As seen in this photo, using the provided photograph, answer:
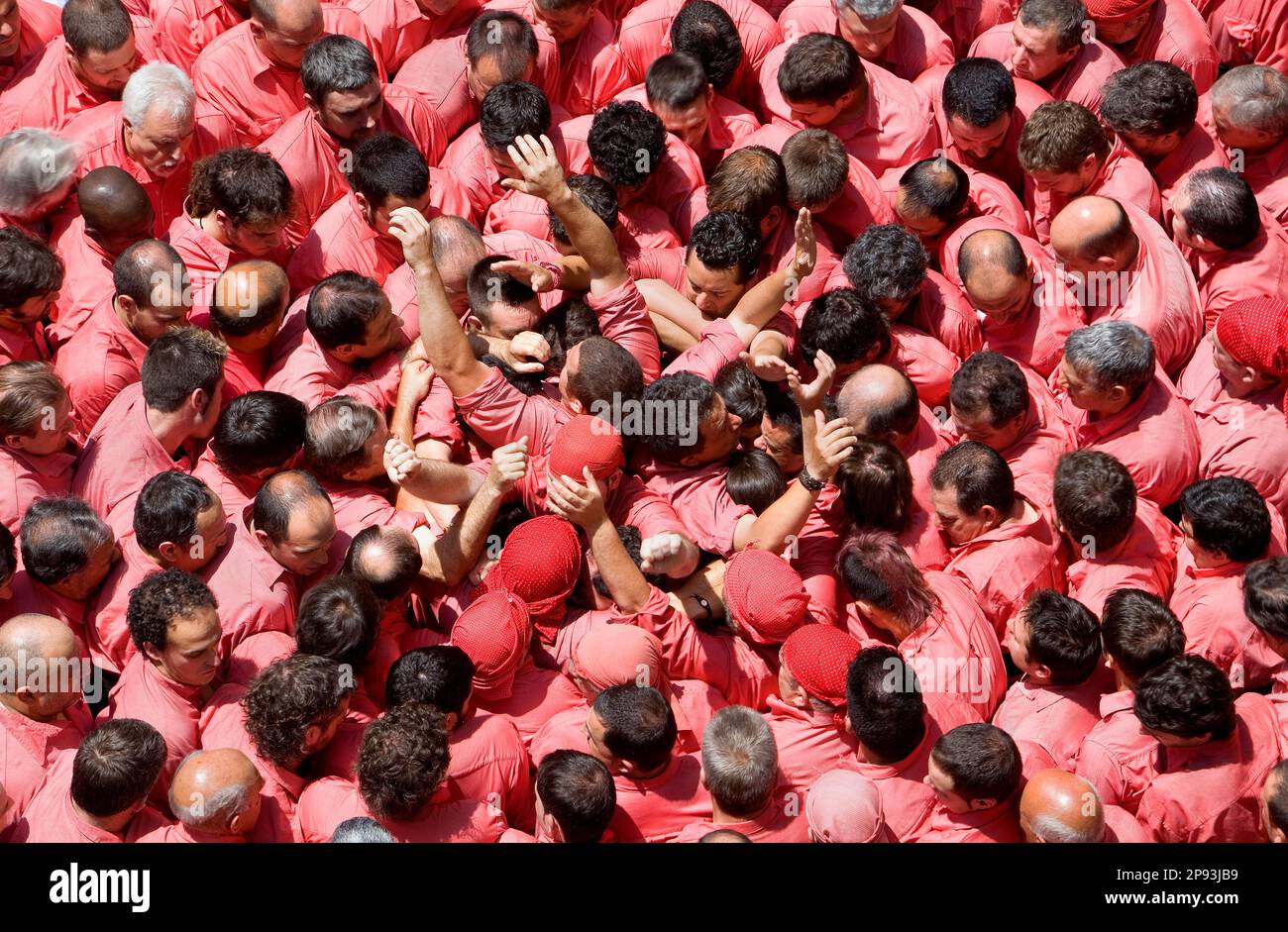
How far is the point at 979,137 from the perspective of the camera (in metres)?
9.15

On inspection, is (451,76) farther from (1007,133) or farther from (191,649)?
(191,649)

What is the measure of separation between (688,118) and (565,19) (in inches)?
38.4

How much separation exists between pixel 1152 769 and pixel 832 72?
4.08 m

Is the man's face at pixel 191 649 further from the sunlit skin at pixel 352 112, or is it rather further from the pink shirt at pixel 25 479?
the sunlit skin at pixel 352 112

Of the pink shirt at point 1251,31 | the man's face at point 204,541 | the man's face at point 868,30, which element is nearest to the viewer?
the man's face at point 204,541

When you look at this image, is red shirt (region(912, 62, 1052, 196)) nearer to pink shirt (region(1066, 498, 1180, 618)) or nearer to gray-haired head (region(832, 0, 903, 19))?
gray-haired head (region(832, 0, 903, 19))

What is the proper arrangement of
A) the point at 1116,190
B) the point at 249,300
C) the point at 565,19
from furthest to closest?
the point at 565,19 < the point at 1116,190 < the point at 249,300

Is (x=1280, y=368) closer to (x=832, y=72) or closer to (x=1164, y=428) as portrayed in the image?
(x=1164, y=428)

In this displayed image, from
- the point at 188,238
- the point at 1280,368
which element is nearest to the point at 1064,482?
the point at 1280,368

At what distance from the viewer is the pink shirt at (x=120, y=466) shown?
806 cm

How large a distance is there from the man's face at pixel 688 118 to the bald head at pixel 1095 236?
2012 mm

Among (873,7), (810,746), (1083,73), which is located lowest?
(810,746)

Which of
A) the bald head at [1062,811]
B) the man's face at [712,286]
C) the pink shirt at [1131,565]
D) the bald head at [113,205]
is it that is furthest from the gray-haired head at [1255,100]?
the bald head at [113,205]

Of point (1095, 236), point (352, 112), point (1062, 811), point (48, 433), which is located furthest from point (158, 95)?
point (1062, 811)
